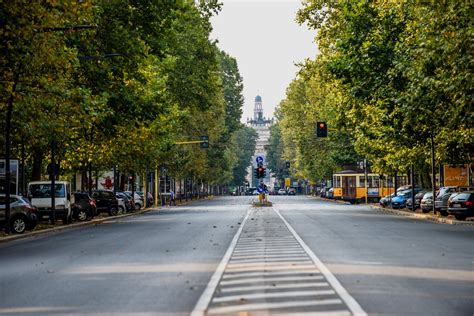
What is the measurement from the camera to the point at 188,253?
2095 cm

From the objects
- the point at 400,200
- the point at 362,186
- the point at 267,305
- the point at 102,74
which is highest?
the point at 102,74

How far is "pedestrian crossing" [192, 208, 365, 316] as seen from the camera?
1095 cm

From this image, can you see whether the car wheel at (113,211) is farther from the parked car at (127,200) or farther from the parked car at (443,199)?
the parked car at (443,199)

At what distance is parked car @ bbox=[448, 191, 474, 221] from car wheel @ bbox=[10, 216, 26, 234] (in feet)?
64.4

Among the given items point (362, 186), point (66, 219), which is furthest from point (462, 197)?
point (362, 186)

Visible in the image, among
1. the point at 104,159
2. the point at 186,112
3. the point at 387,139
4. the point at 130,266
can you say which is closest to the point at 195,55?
the point at 186,112

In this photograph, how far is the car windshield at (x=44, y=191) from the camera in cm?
4353

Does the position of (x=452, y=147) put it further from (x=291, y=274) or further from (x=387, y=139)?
(x=291, y=274)

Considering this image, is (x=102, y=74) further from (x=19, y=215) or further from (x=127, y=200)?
(x=127, y=200)

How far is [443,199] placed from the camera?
156 feet

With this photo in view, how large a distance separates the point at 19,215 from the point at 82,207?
13.4 meters

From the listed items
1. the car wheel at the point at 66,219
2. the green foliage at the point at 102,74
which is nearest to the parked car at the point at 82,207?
the green foliage at the point at 102,74

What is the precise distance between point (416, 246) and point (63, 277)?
10.6m

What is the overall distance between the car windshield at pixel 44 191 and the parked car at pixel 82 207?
2877 mm
